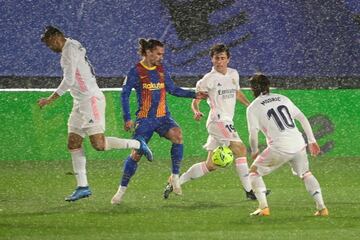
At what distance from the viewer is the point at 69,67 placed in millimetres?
12508

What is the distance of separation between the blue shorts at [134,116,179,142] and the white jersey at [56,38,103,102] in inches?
21.8

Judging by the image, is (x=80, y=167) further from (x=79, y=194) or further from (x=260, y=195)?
(x=260, y=195)

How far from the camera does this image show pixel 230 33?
73.8 ft

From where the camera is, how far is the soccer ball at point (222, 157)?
12.7 m

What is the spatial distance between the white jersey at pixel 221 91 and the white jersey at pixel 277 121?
1814 millimetres

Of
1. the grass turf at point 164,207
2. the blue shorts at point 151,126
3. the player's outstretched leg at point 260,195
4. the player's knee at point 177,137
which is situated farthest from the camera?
the player's knee at point 177,137

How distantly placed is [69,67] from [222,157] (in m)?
1.89

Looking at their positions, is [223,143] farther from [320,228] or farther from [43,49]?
[43,49]

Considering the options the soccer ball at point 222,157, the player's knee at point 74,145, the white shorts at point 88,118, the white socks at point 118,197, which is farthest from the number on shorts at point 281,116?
the player's knee at point 74,145

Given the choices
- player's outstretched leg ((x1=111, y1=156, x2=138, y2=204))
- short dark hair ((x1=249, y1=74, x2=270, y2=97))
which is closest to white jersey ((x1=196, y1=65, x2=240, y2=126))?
player's outstretched leg ((x1=111, y1=156, x2=138, y2=204))

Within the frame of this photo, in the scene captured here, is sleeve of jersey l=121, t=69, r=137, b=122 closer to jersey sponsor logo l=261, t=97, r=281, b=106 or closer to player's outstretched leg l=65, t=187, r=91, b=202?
player's outstretched leg l=65, t=187, r=91, b=202

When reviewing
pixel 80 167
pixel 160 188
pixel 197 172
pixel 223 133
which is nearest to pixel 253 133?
pixel 223 133

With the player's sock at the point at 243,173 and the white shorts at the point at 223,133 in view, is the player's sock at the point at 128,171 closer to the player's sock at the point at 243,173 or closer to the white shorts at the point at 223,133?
the white shorts at the point at 223,133

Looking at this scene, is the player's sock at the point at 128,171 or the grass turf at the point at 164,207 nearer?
the grass turf at the point at 164,207
